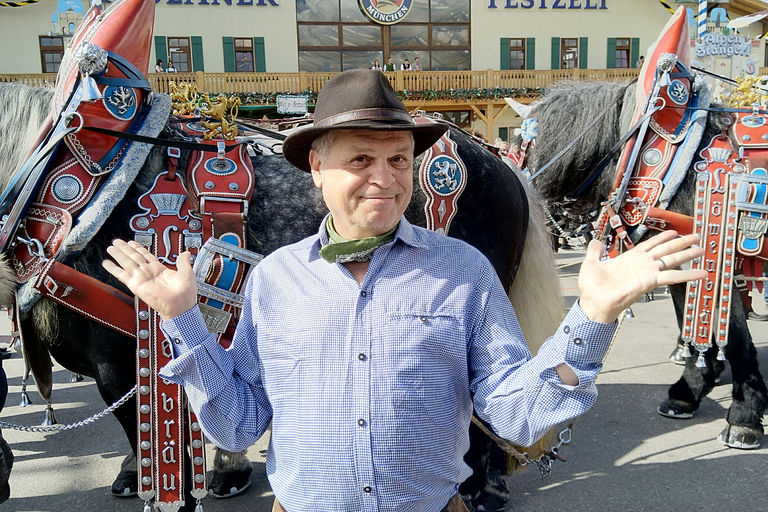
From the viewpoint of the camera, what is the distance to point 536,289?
2.78 m

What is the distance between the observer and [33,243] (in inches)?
83.7

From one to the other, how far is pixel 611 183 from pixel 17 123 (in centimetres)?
315

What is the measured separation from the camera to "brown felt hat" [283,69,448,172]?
51.5 inches

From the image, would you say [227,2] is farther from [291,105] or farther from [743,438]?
[743,438]

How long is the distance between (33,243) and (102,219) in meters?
0.26

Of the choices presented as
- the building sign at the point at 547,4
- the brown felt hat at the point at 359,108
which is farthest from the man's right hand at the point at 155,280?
the building sign at the point at 547,4

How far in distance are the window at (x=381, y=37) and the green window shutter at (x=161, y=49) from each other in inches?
171

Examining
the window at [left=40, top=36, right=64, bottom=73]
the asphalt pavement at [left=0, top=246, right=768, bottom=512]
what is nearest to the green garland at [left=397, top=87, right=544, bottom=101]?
the window at [left=40, top=36, right=64, bottom=73]

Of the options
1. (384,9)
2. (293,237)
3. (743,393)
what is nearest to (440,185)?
(293,237)

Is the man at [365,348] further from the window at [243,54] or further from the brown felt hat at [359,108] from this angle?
the window at [243,54]

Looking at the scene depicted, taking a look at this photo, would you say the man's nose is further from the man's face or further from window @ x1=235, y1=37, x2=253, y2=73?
window @ x1=235, y1=37, x2=253, y2=73

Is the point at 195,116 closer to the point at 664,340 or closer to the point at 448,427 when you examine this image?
the point at 448,427

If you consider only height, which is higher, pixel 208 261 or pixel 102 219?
pixel 102 219

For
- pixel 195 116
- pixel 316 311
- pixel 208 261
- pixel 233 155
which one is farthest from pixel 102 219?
pixel 316 311
